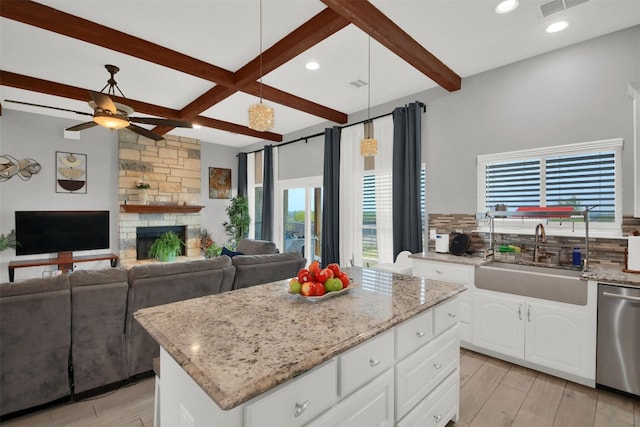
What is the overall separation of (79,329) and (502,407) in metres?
3.16

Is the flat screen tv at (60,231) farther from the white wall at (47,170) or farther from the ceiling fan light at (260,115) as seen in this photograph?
the ceiling fan light at (260,115)

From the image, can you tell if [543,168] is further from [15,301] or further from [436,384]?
[15,301]

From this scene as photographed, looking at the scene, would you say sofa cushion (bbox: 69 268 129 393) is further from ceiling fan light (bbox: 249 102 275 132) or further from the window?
the window

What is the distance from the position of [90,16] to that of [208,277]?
251 centimetres

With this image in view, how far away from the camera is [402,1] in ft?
7.91

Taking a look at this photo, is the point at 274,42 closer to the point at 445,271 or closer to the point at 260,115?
the point at 260,115

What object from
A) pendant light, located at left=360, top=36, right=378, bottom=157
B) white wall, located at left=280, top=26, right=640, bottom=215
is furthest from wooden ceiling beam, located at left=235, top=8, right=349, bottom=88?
white wall, located at left=280, top=26, right=640, bottom=215

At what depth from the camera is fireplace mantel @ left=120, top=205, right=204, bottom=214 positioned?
5926 mm

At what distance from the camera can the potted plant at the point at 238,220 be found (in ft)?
23.9

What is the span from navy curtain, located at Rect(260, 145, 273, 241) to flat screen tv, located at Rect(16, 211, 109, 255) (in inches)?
119

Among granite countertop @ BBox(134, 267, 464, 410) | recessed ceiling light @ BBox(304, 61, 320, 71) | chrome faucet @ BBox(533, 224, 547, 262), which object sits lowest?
granite countertop @ BBox(134, 267, 464, 410)

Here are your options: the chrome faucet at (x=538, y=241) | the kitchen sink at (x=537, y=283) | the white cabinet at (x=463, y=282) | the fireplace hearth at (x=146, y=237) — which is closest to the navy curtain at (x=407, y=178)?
the white cabinet at (x=463, y=282)

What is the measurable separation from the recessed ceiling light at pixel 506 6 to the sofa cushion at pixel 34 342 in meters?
3.91

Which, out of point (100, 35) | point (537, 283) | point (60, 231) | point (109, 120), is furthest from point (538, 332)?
point (60, 231)
